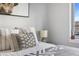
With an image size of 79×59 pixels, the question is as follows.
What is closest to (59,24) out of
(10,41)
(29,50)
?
(29,50)

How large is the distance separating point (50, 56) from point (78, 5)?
0.51 meters

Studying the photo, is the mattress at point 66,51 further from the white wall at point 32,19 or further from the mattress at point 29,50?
the white wall at point 32,19

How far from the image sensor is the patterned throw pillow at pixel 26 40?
46.3 inches

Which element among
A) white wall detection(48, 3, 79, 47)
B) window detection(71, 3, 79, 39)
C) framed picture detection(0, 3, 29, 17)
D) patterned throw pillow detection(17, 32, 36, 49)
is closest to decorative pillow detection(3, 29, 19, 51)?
patterned throw pillow detection(17, 32, 36, 49)

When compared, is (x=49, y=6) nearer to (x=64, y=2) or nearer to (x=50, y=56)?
(x=64, y=2)

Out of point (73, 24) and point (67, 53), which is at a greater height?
point (73, 24)

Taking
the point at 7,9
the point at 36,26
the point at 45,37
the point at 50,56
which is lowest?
the point at 50,56

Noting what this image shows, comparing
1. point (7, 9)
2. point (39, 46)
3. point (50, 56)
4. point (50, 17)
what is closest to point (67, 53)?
point (50, 56)

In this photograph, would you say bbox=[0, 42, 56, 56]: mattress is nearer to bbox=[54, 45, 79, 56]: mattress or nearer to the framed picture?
bbox=[54, 45, 79, 56]: mattress

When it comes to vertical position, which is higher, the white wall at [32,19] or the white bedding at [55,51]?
the white wall at [32,19]

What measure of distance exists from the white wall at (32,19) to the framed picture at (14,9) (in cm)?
4

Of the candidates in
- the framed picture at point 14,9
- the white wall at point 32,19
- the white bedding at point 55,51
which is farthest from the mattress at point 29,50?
the framed picture at point 14,9

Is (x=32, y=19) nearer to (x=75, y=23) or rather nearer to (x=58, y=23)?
(x=58, y=23)

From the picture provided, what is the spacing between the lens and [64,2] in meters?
1.12
